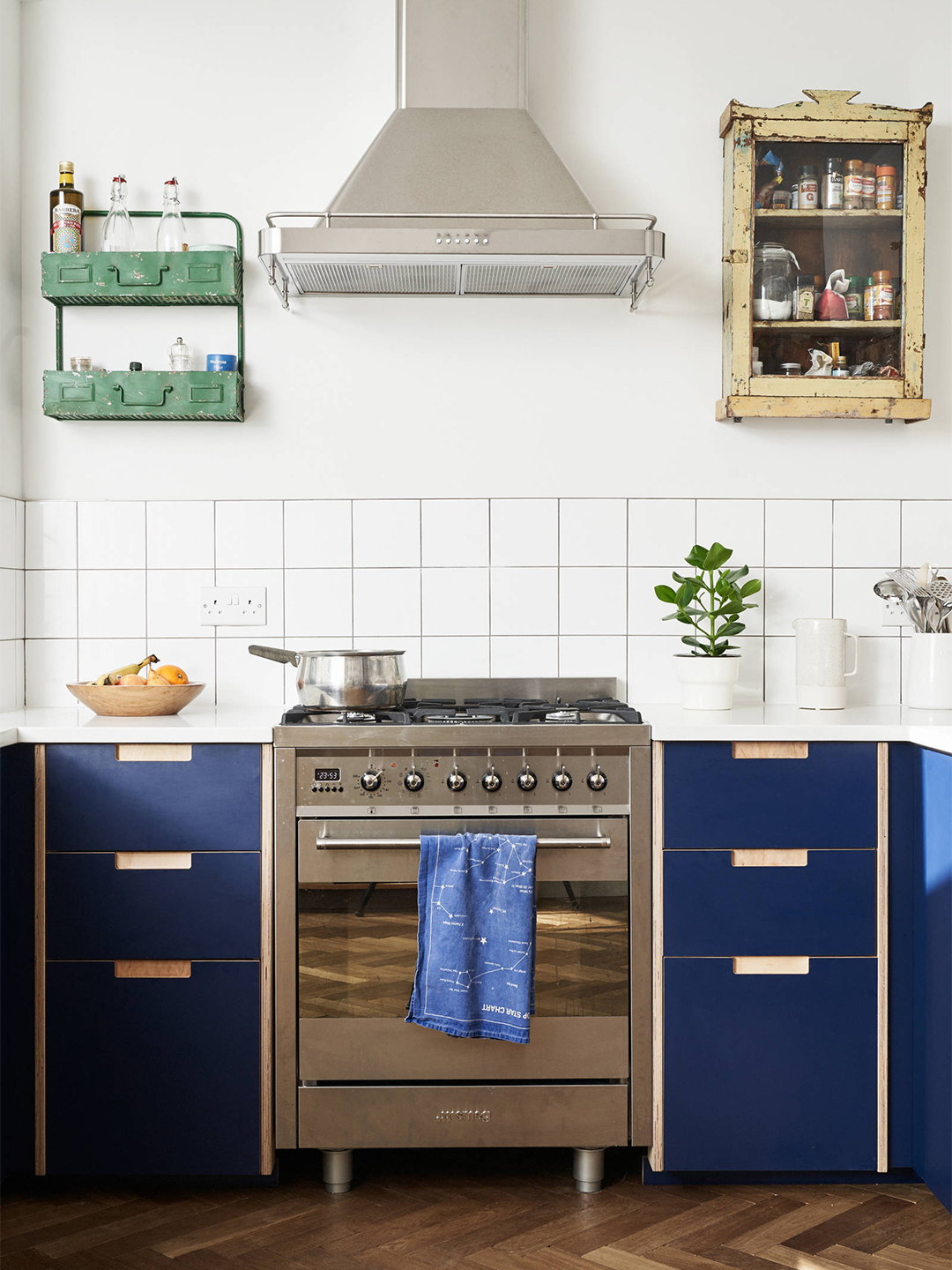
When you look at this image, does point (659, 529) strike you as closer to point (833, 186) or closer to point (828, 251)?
point (828, 251)

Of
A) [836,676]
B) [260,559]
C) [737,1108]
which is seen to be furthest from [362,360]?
[737,1108]

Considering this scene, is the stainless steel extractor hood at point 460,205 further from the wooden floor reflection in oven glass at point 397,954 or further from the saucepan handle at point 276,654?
the wooden floor reflection in oven glass at point 397,954

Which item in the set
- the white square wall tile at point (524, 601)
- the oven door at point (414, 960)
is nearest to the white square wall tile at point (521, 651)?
the white square wall tile at point (524, 601)

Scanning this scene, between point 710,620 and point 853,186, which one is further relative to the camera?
point 710,620

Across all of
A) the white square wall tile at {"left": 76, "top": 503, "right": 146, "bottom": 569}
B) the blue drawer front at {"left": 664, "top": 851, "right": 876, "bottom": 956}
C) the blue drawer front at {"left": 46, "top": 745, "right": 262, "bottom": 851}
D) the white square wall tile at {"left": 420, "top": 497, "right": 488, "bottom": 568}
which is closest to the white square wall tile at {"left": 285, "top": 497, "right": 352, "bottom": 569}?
the white square wall tile at {"left": 420, "top": 497, "right": 488, "bottom": 568}

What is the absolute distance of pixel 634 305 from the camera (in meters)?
2.71

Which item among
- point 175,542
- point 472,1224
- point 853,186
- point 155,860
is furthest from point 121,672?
point 853,186

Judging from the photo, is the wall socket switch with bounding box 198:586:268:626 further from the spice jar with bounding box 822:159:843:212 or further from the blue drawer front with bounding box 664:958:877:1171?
the spice jar with bounding box 822:159:843:212

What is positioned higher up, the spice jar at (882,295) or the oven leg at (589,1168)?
the spice jar at (882,295)

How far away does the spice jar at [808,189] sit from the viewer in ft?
8.57

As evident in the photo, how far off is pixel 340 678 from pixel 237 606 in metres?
0.54

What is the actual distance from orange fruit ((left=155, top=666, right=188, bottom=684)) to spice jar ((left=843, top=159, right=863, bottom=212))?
6.18 ft

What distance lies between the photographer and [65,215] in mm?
2646

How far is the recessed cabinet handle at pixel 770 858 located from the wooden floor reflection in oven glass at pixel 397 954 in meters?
0.24
